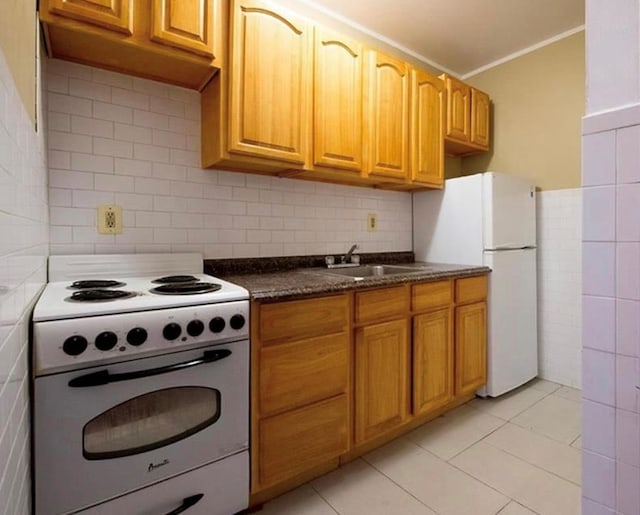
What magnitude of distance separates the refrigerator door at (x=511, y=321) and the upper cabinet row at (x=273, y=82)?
808mm

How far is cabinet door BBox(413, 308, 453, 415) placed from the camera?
6.51ft

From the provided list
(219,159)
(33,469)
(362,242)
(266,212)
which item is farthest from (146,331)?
(362,242)

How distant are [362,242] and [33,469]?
2.10m

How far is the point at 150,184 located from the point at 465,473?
208 centimetres

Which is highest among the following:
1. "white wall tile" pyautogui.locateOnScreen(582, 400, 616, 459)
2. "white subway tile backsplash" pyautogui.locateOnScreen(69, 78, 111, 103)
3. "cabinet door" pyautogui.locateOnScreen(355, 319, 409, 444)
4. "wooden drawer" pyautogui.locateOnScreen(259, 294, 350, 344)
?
"white subway tile backsplash" pyautogui.locateOnScreen(69, 78, 111, 103)

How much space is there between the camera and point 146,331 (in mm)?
1125

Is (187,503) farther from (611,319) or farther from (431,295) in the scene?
(431,295)

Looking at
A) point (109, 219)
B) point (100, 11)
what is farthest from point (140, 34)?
point (109, 219)

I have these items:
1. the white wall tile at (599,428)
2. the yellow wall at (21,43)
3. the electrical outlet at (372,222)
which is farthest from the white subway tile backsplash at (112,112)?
the white wall tile at (599,428)

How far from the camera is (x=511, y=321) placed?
253 cm

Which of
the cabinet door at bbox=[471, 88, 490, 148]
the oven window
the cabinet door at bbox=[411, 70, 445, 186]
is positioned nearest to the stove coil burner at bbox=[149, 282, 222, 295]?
the oven window

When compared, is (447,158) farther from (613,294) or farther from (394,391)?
(613,294)

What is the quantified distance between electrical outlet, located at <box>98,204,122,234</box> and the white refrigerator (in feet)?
6.94

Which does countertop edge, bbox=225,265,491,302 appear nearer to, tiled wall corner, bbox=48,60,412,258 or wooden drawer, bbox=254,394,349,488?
tiled wall corner, bbox=48,60,412,258
